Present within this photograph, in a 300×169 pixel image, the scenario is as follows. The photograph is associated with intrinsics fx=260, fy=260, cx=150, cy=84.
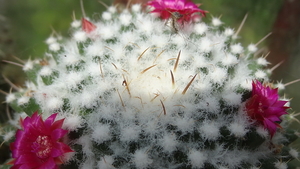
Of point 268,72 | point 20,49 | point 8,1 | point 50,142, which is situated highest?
point 8,1

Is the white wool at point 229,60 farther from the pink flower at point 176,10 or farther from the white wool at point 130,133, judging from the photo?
the white wool at point 130,133

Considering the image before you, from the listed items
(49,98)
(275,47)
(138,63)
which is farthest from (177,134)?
(275,47)

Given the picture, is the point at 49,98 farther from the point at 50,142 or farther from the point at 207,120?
the point at 207,120

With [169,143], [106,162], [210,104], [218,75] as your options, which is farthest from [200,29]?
[106,162]

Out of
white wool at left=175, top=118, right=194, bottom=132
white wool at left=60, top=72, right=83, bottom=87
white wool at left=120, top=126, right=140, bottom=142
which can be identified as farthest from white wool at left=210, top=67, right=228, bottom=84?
white wool at left=60, top=72, right=83, bottom=87

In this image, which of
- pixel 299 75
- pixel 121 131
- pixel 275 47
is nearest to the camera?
pixel 121 131

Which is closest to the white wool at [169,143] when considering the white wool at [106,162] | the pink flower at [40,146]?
the white wool at [106,162]
